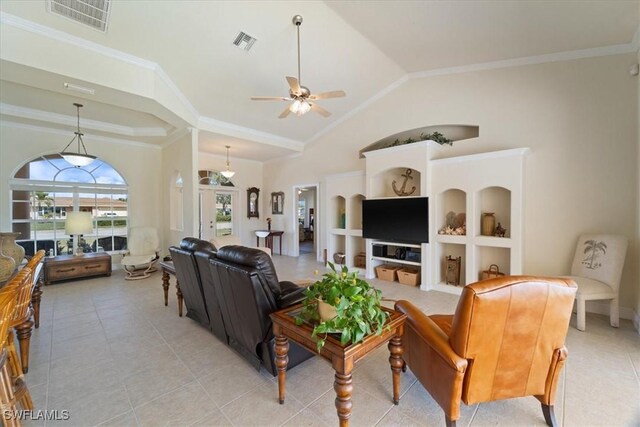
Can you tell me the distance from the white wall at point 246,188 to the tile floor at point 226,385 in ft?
16.2

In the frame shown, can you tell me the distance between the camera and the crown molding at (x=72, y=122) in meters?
4.42

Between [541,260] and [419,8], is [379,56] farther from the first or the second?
[541,260]

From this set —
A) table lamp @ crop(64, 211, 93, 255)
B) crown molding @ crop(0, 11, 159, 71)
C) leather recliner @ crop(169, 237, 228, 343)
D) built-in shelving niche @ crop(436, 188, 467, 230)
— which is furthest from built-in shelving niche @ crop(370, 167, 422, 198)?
table lamp @ crop(64, 211, 93, 255)

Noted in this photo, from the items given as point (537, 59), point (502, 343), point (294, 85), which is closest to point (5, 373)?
point (502, 343)

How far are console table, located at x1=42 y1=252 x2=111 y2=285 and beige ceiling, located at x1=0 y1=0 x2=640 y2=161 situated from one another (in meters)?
2.56

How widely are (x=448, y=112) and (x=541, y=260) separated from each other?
2.75 metres

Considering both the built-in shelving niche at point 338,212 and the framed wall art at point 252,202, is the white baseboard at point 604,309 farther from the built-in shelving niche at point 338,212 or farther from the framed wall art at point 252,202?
the framed wall art at point 252,202

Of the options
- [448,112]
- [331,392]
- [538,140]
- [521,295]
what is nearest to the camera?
[521,295]

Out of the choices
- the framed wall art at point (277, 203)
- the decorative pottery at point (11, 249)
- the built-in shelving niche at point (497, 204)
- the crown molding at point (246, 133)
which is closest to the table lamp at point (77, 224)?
the decorative pottery at point (11, 249)

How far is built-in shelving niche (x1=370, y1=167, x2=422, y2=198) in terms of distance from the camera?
16.4 feet

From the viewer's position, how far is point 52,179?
530 centimetres

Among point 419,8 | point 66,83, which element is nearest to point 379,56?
point 419,8

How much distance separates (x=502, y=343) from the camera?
4.70ft

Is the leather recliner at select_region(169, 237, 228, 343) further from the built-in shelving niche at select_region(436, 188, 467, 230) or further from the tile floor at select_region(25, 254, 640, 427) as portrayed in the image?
the built-in shelving niche at select_region(436, 188, 467, 230)
